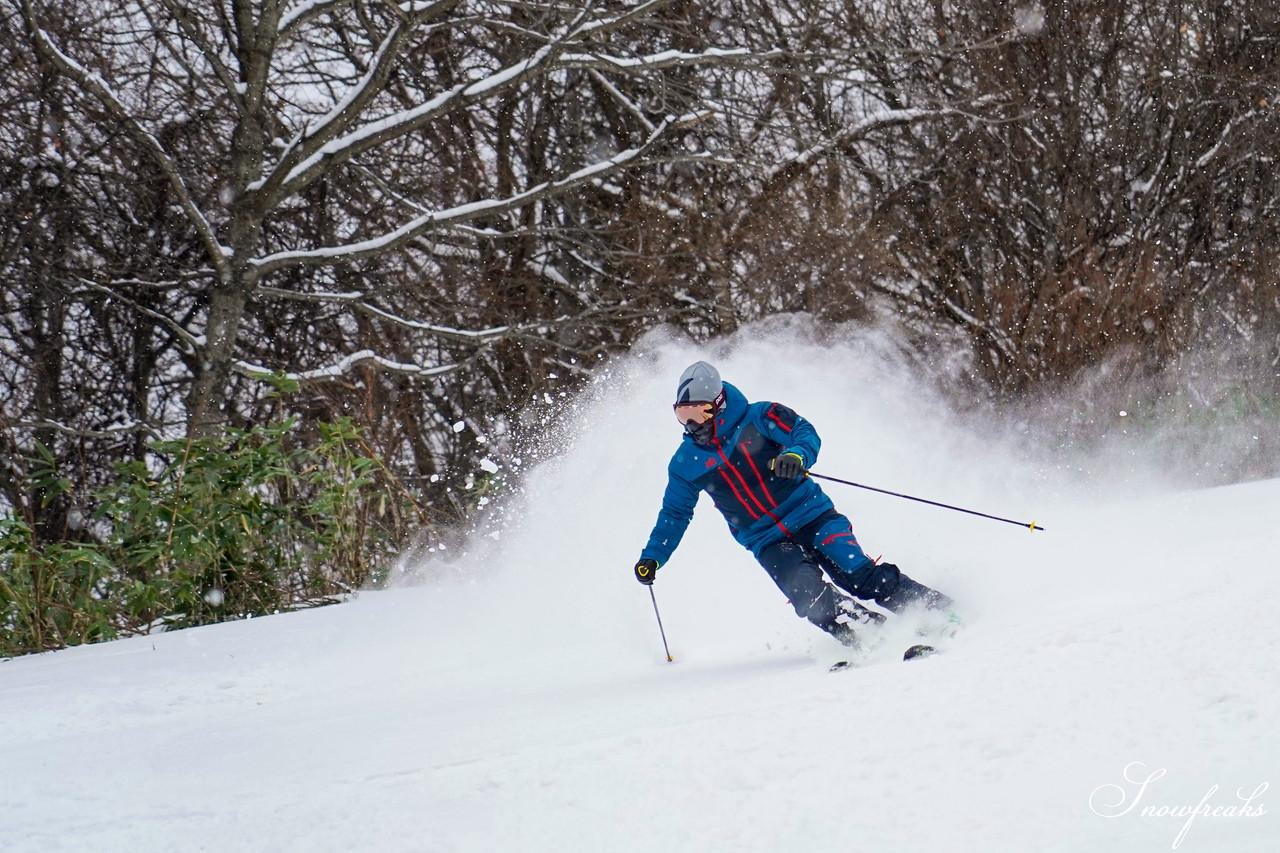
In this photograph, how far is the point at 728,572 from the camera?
7.04 metres

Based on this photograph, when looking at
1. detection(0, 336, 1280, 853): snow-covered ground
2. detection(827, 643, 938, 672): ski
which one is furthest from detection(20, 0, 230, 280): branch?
detection(827, 643, 938, 672): ski

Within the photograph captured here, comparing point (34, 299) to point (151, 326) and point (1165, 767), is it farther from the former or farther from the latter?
point (1165, 767)

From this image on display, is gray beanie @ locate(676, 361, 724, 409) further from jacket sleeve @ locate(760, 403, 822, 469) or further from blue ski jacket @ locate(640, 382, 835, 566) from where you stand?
jacket sleeve @ locate(760, 403, 822, 469)

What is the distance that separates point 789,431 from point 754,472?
0.81 ft

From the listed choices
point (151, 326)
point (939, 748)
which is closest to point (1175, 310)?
point (939, 748)

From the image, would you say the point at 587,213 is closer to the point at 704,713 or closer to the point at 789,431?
the point at 789,431

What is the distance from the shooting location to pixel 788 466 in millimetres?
4789

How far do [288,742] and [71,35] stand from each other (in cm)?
912

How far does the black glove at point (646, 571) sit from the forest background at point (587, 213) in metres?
3.45

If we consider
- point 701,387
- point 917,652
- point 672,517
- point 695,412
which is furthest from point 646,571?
point 917,652

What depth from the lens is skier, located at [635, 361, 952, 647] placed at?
502 cm

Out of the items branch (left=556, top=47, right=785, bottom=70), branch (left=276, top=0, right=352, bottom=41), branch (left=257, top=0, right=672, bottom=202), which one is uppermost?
branch (left=276, top=0, right=352, bottom=41)

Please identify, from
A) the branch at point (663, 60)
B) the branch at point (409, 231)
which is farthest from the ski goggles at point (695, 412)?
the branch at point (409, 231)

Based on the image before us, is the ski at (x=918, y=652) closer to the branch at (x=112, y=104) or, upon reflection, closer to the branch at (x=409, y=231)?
the branch at (x=409, y=231)
